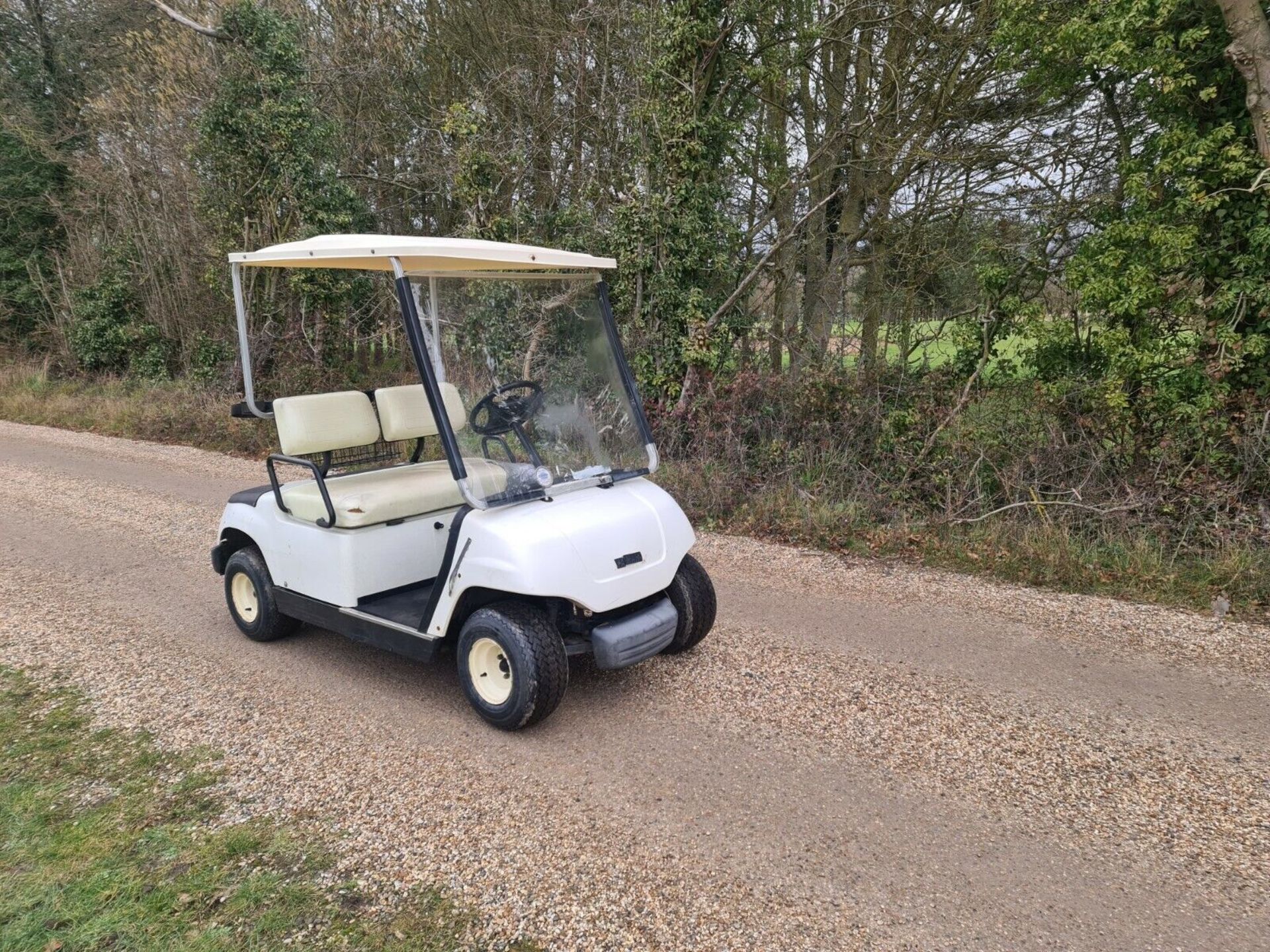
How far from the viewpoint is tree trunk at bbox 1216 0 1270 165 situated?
528 centimetres

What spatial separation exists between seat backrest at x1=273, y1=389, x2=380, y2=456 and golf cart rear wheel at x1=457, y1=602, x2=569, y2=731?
145 cm

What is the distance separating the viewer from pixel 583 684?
387 centimetres

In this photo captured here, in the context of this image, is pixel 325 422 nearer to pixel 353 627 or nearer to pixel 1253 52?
pixel 353 627

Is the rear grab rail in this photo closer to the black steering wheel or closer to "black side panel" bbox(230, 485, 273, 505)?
"black side panel" bbox(230, 485, 273, 505)

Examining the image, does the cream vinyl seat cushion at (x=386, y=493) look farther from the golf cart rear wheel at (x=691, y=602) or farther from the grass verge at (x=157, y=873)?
the grass verge at (x=157, y=873)

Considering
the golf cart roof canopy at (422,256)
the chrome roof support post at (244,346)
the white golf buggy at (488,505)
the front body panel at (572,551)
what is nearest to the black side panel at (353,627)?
the white golf buggy at (488,505)

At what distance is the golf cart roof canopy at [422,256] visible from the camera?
3.31 meters

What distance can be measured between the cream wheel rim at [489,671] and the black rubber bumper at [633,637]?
15.2 inches

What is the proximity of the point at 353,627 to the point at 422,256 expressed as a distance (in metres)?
1.77

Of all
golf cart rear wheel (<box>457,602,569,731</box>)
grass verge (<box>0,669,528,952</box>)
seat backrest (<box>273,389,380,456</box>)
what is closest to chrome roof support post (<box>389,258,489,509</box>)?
golf cart rear wheel (<box>457,602,569,731</box>)

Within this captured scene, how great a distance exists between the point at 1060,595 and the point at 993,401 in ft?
6.73

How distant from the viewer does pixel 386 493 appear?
13.0ft

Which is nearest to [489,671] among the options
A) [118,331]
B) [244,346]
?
[244,346]

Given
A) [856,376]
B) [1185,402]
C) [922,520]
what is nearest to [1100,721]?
[922,520]
